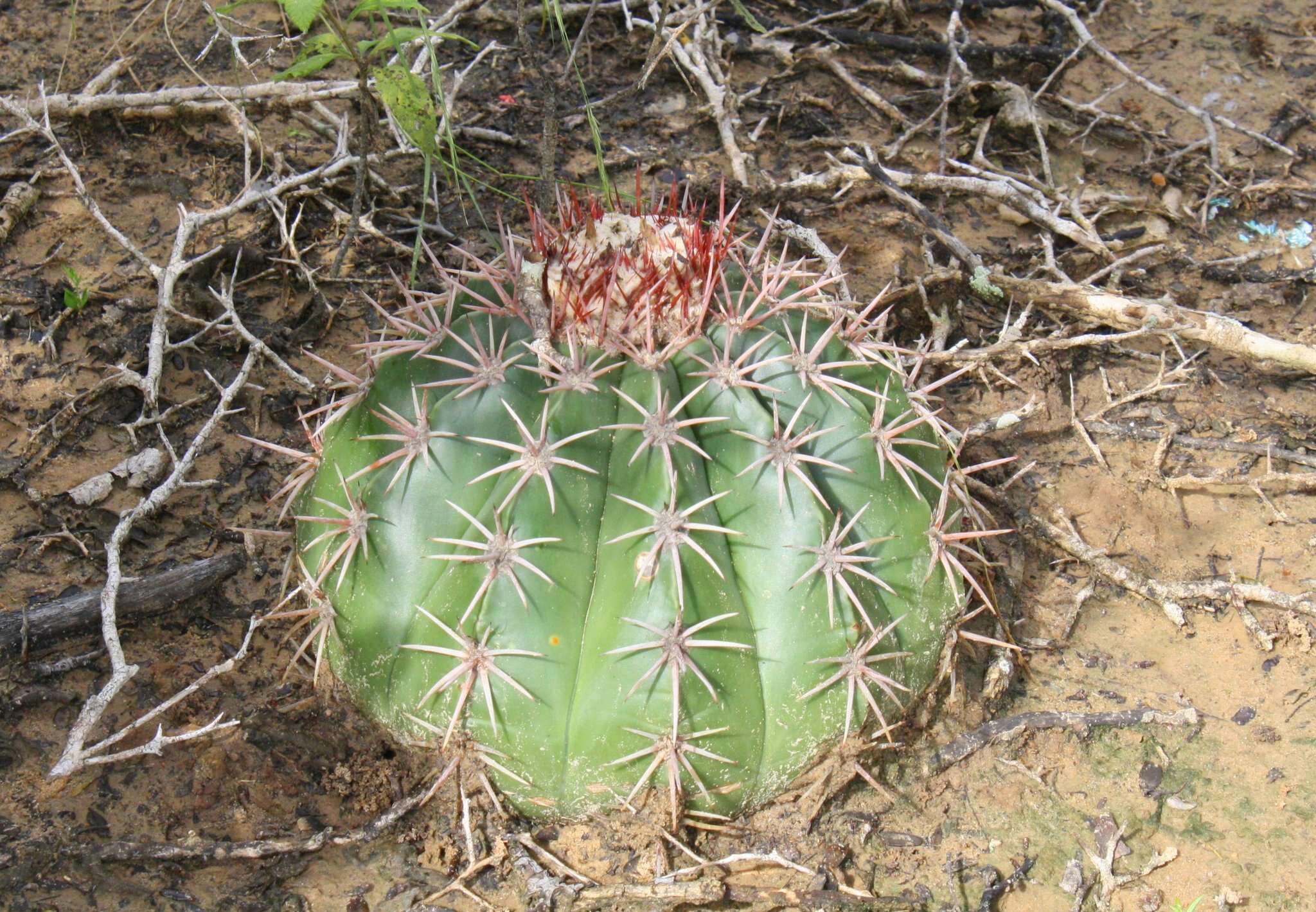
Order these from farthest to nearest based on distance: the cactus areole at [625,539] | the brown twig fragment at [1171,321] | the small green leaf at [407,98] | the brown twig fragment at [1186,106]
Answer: the brown twig fragment at [1186,106] < the brown twig fragment at [1171,321] < the small green leaf at [407,98] < the cactus areole at [625,539]

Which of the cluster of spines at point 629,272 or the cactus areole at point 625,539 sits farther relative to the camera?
the cluster of spines at point 629,272

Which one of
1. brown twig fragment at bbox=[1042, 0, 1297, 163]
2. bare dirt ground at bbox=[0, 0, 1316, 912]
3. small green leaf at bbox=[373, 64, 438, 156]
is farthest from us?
brown twig fragment at bbox=[1042, 0, 1297, 163]

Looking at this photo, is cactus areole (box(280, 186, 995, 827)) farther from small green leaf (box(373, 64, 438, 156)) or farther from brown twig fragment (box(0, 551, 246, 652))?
small green leaf (box(373, 64, 438, 156))

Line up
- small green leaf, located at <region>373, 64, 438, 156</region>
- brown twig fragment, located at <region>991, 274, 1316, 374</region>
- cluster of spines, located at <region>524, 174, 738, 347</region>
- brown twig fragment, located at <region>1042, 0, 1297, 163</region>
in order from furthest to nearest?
brown twig fragment, located at <region>1042, 0, 1297, 163</region> → brown twig fragment, located at <region>991, 274, 1316, 374</region> → small green leaf, located at <region>373, 64, 438, 156</region> → cluster of spines, located at <region>524, 174, 738, 347</region>

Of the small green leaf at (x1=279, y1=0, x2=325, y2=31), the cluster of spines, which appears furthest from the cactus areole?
the small green leaf at (x1=279, y1=0, x2=325, y2=31)

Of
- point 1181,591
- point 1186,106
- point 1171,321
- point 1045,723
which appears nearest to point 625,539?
point 1045,723

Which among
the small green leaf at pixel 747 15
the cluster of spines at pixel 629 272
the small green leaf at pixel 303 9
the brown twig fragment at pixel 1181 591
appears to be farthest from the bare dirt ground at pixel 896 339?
the small green leaf at pixel 303 9

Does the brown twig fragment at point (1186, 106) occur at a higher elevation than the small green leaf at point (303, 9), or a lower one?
lower

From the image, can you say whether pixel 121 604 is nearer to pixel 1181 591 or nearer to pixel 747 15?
pixel 747 15

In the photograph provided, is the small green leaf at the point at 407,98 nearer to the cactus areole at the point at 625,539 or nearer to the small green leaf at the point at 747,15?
the cactus areole at the point at 625,539
